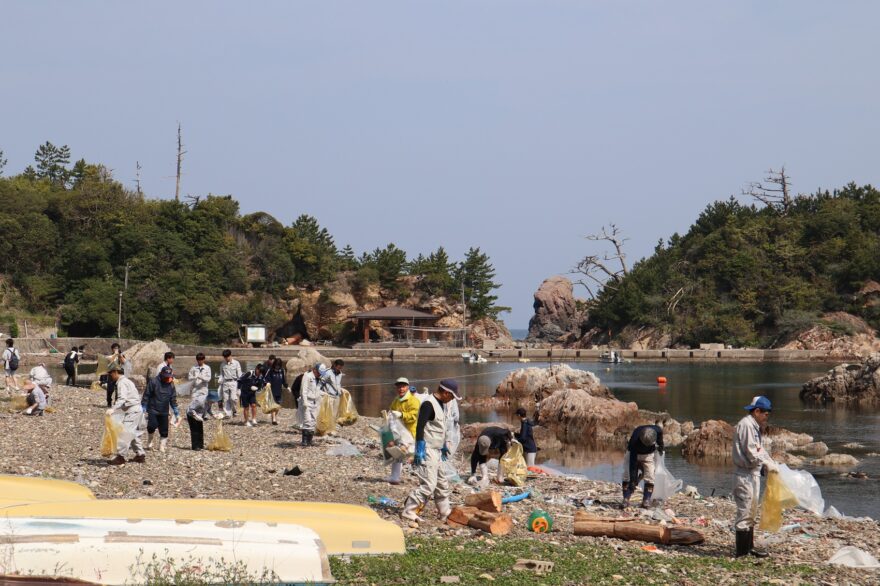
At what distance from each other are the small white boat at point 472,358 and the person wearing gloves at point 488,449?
2494 inches

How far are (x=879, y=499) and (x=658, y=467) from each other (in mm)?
8479

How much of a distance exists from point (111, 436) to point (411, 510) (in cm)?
726

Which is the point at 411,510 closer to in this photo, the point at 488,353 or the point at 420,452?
the point at 420,452

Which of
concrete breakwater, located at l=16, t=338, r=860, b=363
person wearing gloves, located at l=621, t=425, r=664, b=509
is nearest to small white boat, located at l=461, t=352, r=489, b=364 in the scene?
concrete breakwater, located at l=16, t=338, r=860, b=363

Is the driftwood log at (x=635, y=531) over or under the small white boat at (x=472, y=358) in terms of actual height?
under

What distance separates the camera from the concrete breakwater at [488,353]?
7625 cm

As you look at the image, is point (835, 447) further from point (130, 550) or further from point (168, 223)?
point (168, 223)

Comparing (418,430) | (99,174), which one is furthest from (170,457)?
(99,174)

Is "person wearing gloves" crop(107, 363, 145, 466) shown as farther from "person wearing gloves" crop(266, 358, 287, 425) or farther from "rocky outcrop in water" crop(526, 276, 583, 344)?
"rocky outcrop in water" crop(526, 276, 583, 344)

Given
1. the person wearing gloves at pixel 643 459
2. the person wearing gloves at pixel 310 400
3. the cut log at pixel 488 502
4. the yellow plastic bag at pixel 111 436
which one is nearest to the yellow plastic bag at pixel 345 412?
the person wearing gloves at pixel 310 400

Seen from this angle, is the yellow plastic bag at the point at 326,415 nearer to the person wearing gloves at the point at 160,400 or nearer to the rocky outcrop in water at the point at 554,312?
the person wearing gloves at the point at 160,400

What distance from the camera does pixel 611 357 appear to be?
283 ft

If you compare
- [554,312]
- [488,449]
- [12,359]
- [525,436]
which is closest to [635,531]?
[488,449]

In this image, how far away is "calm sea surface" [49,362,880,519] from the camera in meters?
25.1
